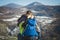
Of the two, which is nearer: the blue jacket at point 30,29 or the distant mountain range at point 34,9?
the blue jacket at point 30,29

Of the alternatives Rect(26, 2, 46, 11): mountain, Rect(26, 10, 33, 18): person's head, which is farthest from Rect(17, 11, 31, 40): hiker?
Rect(26, 2, 46, 11): mountain

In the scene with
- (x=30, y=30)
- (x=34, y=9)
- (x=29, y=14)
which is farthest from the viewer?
(x=34, y=9)

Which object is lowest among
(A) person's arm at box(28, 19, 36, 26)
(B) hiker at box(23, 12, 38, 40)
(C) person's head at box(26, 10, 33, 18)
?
(B) hiker at box(23, 12, 38, 40)

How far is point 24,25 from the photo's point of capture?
382cm

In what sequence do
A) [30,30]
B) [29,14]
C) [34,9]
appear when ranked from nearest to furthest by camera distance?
[30,30], [29,14], [34,9]

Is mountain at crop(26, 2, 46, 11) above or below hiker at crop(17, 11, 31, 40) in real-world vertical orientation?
above

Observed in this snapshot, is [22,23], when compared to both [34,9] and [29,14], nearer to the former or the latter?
[29,14]

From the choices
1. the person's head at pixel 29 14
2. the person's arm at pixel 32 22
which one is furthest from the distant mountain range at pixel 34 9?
the person's arm at pixel 32 22

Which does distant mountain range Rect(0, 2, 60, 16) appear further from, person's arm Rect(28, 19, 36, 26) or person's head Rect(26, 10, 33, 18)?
person's arm Rect(28, 19, 36, 26)

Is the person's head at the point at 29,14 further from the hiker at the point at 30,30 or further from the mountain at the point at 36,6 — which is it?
the mountain at the point at 36,6

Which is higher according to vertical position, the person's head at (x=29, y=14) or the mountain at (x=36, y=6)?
the mountain at (x=36, y=6)

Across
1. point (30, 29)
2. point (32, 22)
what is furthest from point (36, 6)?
point (30, 29)

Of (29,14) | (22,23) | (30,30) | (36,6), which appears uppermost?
(36,6)

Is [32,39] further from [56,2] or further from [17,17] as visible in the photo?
[56,2]
